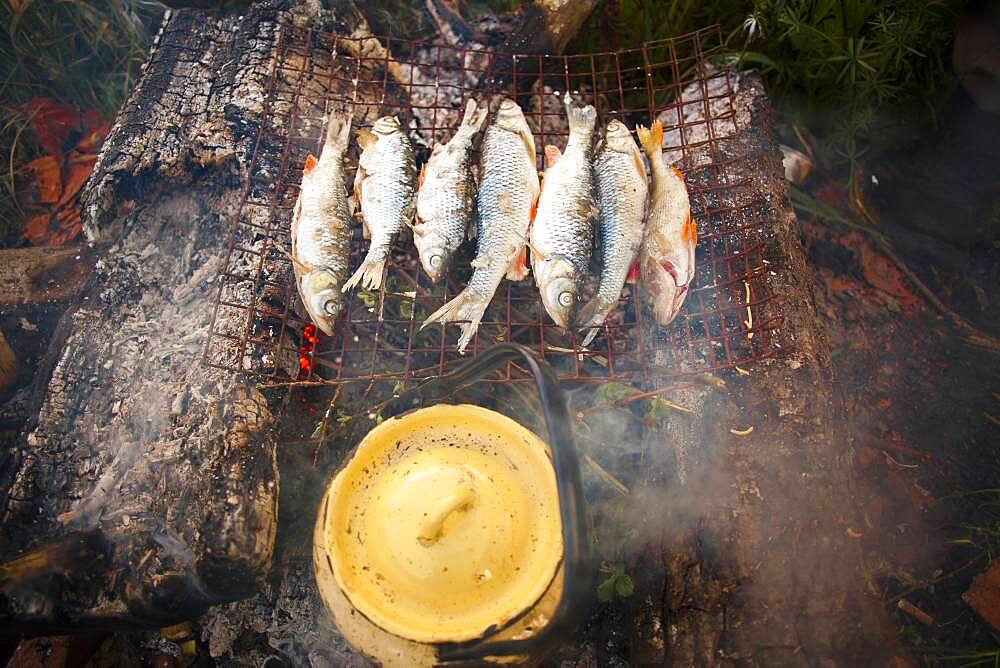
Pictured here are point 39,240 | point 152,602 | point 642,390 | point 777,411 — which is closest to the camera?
point 152,602

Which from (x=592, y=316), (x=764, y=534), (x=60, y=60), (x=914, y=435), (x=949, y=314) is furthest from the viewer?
(x=60, y=60)

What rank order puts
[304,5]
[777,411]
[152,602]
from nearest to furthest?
1. [152,602]
2. [777,411]
3. [304,5]

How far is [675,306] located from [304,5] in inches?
143

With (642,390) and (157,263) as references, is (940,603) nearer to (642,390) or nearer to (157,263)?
(642,390)

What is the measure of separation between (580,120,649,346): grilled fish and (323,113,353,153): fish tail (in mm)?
1675

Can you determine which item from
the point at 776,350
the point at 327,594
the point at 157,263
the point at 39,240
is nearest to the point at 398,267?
the point at 157,263

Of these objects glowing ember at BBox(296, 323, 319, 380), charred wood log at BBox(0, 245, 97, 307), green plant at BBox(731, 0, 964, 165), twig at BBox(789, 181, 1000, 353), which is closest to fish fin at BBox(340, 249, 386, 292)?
glowing ember at BBox(296, 323, 319, 380)

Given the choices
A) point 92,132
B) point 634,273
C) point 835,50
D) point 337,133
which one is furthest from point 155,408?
point 835,50

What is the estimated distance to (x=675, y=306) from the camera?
11.2 feet

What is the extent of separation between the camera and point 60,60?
5.80m

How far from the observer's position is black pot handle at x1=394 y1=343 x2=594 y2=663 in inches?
69.8

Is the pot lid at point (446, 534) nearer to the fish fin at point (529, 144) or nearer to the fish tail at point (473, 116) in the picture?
the fish fin at point (529, 144)

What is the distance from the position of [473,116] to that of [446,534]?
290 cm

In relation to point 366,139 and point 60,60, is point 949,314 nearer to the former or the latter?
point 366,139
